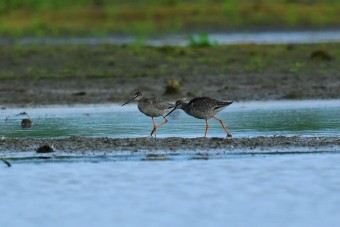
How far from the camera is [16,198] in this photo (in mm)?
10695

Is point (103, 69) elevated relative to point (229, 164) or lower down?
elevated

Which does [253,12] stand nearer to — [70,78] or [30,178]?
[70,78]

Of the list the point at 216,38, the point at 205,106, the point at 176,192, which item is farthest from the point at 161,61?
the point at 176,192

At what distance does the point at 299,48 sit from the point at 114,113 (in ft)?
35.9

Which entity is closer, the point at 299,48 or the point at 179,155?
the point at 179,155

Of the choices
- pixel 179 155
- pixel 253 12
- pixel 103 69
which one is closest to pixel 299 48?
pixel 103 69

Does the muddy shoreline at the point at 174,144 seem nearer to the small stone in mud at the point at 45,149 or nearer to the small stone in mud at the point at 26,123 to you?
the small stone in mud at the point at 45,149

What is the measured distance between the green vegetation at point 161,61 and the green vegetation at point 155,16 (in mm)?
6905

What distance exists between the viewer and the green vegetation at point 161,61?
2388cm

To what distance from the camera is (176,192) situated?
423 inches

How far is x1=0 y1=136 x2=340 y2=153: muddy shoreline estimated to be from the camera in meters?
13.3

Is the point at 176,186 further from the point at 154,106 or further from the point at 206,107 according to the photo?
the point at 154,106

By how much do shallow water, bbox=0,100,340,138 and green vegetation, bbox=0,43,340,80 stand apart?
14.6 feet

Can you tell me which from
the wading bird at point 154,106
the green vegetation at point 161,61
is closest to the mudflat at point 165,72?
the green vegetation at point 161,61
